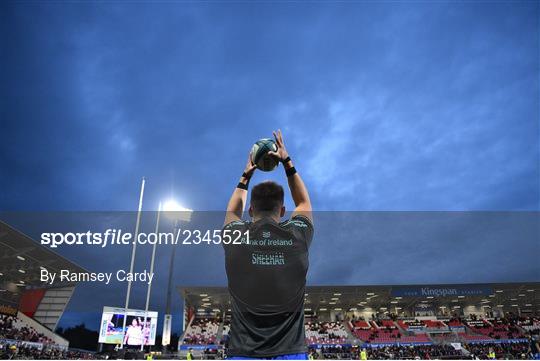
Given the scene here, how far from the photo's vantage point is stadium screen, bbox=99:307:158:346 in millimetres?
23688

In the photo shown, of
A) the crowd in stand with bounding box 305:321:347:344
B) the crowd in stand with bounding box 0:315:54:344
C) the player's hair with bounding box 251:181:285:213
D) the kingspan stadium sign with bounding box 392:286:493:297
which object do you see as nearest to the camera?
the player's hair with bounding box 251:181:285:213

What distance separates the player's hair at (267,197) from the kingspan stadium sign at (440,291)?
124 ft

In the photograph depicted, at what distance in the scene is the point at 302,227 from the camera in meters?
2.31

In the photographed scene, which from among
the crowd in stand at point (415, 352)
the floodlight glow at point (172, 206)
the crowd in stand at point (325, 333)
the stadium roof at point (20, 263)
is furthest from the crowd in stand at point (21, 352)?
the crowd in stand at point (415, 352)

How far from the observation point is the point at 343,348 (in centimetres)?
3369

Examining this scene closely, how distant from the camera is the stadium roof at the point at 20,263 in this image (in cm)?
2905

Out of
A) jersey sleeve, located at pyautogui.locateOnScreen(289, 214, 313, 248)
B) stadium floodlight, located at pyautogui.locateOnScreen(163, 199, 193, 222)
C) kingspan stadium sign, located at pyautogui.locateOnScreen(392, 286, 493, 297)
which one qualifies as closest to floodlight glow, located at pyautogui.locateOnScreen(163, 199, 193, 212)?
stadium floodlight, located at pyautogui.locateOnScreen(163, 199, 193, 222)

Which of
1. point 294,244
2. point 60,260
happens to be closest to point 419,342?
point 60,260

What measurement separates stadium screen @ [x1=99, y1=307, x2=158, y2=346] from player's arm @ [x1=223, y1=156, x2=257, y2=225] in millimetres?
24191

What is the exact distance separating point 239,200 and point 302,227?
528mm

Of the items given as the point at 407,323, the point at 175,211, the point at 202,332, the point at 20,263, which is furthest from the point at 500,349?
the point at 20,263

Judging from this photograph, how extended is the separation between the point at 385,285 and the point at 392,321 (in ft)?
29.8

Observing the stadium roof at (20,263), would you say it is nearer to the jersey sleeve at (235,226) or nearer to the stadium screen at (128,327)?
the stadium screen at (128,327)

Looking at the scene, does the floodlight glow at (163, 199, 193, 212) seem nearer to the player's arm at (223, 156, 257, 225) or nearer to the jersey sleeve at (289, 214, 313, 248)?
the player's arm at (223, 156, 257, 225)
